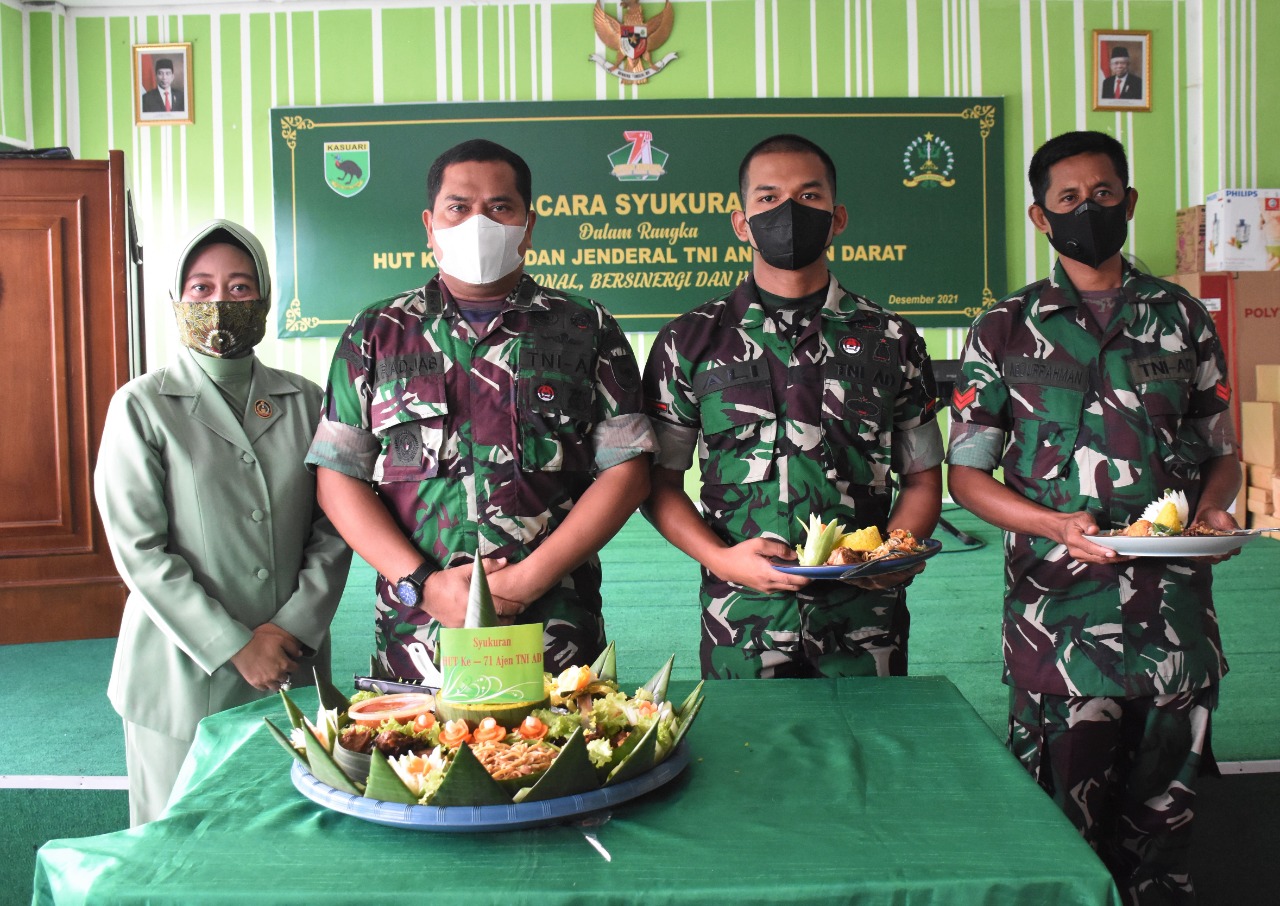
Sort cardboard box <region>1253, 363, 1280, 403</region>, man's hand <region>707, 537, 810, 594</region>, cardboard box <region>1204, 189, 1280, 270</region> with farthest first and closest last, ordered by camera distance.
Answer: cardboard box <region>1204, 189, 1280, 270</region>, cardboard box <region>1253, 363, 1280, 403</region>, man's hand <region>707, 537, 810, 594</region>

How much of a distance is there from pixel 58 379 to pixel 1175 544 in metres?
4.18

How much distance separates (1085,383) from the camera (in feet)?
6.72

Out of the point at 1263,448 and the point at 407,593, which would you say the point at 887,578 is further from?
the point at 1263,448

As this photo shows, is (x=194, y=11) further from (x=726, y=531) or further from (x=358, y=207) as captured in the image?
(x=726, y=531)

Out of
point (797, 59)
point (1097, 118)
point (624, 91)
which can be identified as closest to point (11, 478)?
point (624, 91)

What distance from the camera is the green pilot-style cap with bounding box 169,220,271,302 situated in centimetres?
195

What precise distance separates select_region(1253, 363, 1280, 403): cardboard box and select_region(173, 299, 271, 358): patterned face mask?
5.42 m

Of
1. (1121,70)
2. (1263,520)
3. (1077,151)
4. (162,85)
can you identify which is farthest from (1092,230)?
(162,85)

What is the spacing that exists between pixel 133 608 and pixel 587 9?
5519mm

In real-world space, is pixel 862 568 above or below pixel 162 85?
below

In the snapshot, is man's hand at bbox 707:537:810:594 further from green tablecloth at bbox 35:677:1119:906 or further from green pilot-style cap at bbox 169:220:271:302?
green pilot-style cap at bbox 169:220:271:302

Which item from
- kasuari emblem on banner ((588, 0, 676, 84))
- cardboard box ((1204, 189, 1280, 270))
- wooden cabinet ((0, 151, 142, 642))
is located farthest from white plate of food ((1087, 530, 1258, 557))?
kasuari emblem on banner ((588, 0, 676, 84))

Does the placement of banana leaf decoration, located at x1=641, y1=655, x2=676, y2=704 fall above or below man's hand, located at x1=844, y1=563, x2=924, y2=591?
below

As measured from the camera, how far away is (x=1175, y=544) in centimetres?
176
